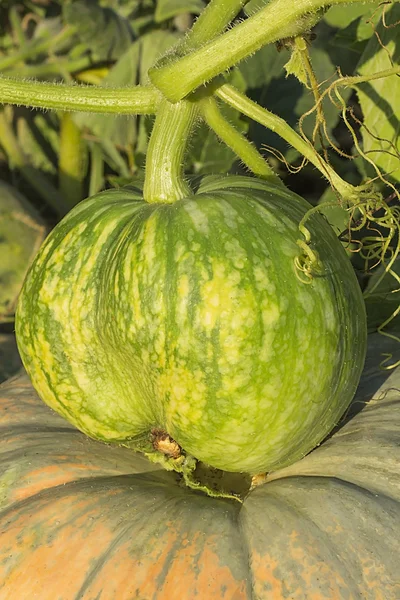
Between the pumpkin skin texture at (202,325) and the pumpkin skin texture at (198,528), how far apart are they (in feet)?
0.26

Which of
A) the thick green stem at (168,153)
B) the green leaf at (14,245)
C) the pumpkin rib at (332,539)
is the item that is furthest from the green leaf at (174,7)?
the pumpkin rib at (332,539)

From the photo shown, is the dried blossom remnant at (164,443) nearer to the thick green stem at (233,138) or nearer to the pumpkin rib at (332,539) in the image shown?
the pumpkin rib at (332,539)

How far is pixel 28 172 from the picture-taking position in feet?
10.4

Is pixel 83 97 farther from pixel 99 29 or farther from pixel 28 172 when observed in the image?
pixel 28 172

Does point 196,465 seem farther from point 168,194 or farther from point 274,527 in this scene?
point 168,194

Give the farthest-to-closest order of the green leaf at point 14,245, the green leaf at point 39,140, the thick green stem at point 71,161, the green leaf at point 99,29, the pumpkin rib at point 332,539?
the green leaf at point 39,140
the thick green stem at point 71,161
the green leaf at point 99,29
the green leaf at point 14,245
the pumpkin rib at point 332,539

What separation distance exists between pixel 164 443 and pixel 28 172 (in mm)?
2062

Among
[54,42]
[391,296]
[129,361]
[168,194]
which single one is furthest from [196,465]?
[54,42]

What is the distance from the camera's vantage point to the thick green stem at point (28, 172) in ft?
10.3

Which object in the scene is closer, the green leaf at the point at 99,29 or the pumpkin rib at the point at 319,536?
the pumpkin rib at the point at 319,536

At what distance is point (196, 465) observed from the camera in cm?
147

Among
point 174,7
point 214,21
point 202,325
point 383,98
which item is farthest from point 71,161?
point 202,325

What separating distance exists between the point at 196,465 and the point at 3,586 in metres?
0.41

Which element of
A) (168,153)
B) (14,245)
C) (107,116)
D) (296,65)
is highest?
(296,65)
